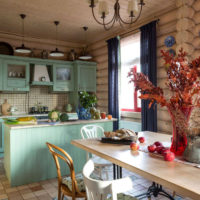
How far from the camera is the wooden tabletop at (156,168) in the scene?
121 cm

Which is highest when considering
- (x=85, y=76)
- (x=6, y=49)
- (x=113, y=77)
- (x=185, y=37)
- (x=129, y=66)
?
(x=6, y=49)

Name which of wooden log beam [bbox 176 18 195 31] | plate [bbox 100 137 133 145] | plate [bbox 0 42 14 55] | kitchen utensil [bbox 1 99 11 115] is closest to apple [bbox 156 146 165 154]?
plate [bbox 100 137 133 145]

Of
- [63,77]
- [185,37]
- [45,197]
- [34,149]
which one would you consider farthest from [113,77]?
[45,197]

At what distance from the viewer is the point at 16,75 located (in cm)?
525

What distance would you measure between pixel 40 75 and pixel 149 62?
285 centimetres

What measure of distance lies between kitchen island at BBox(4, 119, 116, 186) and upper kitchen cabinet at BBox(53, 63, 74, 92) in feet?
7.98

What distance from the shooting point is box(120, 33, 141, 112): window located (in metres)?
4.62

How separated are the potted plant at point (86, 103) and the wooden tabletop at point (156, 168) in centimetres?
138

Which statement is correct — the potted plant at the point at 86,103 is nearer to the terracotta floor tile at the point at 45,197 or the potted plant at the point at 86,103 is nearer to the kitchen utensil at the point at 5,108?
the terracotta floor tile at the point at 45,197

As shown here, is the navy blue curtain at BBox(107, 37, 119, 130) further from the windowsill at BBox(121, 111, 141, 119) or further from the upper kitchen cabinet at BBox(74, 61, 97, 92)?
the upper kitchen cabinet at BBox(74, 61, 97, 92)

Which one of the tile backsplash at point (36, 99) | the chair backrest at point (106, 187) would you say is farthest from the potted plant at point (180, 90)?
the tile backsplash at point (36, 99)

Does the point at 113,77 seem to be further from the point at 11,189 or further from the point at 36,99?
the point at 11,189

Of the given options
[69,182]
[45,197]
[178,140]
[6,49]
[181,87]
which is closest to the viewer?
[181,87]

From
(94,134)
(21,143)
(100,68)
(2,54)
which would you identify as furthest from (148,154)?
(2,54)
